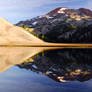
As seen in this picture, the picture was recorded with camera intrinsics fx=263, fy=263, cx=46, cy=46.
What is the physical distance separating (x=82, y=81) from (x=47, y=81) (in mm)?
2547

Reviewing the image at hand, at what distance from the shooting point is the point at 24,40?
194000mm

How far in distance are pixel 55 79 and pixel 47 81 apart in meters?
0.94

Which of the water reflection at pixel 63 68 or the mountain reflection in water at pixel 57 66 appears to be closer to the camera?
the water reflection at pixel 63 68

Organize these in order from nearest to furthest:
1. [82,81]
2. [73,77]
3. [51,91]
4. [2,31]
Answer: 1. [51,91]
2. [82,81]
3. [73,77]
4. [2,31]

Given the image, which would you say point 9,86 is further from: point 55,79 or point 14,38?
point 14,38

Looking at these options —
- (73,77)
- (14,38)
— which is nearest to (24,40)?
(14,38)

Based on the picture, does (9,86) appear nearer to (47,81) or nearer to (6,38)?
(47,81)

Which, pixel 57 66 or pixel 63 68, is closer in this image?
pixel 63 68

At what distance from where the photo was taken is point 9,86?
1739 cm

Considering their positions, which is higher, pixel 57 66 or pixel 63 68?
pixel 63 68

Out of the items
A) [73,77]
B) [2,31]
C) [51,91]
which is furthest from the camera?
[2,31]

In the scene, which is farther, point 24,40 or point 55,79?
point 24,40

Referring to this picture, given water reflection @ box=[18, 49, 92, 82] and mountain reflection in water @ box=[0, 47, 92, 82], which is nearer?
water reflection @ box=[18, 49, 92, 82]

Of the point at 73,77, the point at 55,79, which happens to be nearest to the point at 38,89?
the point at 55,79
